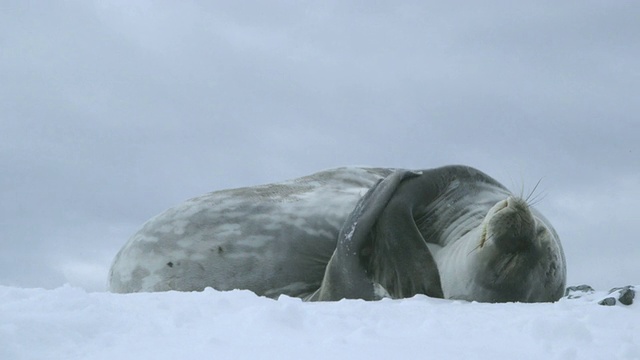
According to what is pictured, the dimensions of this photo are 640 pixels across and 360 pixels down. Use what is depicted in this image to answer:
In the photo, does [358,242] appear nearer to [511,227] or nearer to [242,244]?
[511,227]

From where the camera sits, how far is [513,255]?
541cm

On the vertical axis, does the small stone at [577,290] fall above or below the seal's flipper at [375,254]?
below

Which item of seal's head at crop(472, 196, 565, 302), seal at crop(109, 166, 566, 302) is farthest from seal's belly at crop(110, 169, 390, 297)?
seal's head at crop(472, 196, 565, 302)

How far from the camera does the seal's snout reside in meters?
5.29

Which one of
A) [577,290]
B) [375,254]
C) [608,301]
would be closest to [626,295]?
[608,301]

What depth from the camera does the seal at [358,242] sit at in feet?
18.0

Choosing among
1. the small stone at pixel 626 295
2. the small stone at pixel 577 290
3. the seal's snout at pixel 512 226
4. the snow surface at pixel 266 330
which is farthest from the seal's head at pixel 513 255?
the snow surface at pixel 266 330

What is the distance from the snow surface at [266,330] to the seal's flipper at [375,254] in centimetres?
163

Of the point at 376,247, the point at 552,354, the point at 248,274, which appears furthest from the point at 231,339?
the point at 248,274

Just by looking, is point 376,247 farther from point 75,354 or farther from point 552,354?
point 75,354

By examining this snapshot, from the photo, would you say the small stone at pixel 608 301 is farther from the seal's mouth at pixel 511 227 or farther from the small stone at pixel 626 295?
the seal's mouth at pixel 511 227

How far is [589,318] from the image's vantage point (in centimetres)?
391

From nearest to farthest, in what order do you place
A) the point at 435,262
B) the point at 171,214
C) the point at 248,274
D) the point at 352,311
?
the point at 352,311 < the point at 435,262 < the point at 248,274 < the point at 171,214

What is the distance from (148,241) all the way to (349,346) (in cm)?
393
